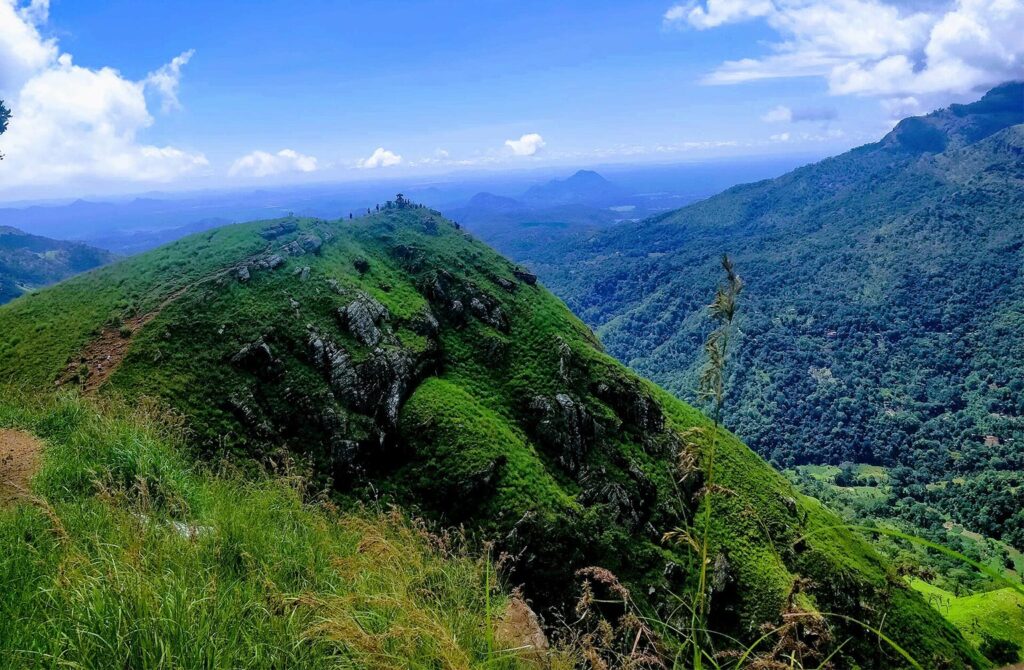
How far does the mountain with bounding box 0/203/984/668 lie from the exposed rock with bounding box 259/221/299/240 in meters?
0.30

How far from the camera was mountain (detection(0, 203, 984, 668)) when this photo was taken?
36125 mm

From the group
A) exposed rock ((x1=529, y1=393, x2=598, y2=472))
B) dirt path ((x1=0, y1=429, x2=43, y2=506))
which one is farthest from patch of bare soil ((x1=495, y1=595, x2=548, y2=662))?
exposed rock ((x1=529, y1=393, x2=598, y2=472))

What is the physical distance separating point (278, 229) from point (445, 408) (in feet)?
95.5

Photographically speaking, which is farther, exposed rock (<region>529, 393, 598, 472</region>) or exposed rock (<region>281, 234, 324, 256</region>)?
exposed rock (<region>281, 234, 324, 256</region>)

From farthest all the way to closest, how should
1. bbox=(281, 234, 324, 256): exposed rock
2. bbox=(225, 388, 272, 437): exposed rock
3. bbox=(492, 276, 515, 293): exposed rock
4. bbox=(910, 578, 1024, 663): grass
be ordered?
1. bbox=(492, 276, 515, 293): exposed rock
2. bbox=(910, 578, 1024, 663): grass
3. bbox=(281, 234, 324, 256): exposed rock
4. bbox=(225, 388, 272, 437): exposed rock

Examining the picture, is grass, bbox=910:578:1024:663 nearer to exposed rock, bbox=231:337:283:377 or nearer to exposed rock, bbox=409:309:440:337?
exposed rock, bbox=409:309:440:337

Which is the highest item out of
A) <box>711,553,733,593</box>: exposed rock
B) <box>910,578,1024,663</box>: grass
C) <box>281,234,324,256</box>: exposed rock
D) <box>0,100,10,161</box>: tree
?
<box>0,100,10,161</box>: tree

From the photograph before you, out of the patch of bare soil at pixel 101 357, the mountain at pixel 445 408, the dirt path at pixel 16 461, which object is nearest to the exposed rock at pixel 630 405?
the mountain at pixel 445 408

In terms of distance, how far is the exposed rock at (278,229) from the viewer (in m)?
55.5

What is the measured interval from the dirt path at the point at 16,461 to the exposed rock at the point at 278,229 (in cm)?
4809

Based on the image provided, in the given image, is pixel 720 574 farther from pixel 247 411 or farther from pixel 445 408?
pixel 247 411

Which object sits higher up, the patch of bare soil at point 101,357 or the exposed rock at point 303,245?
the exposed rock at point 303,245

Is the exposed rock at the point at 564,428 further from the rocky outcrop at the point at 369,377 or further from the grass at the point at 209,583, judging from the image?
the grass at the point at 209,583

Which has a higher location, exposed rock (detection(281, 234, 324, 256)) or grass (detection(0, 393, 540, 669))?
exposed rock (detection(281, 234, 324, 256))
